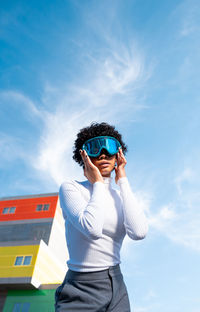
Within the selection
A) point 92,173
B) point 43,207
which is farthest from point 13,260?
point 92,173

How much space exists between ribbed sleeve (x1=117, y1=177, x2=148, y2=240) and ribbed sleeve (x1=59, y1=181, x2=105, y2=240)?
0.22 m

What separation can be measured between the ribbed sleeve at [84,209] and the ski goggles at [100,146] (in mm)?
415

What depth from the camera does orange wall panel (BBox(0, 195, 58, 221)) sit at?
90.4 ft

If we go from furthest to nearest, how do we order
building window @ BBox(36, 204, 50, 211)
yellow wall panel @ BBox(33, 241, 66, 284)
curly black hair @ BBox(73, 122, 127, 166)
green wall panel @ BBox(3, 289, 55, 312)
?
building window @ BBox(36, 204, 50, 211)
yellow wall panel @ BBox(33, 241, 66, 284)
green wall panel @ BBox(3, 289, 55, 312)
curly black hair @ BBox(73, 122, 127, 166)

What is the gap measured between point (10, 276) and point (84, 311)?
68.9 feet

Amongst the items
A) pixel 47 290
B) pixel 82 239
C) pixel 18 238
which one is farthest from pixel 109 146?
pixel 18 238

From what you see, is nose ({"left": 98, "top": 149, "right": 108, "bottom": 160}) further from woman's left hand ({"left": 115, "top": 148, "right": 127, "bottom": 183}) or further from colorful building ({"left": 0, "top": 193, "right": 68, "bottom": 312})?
colorful building ({"left": 0, "top": 193, "right": 68, "bottom": 312})

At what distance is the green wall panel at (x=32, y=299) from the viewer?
735 inches

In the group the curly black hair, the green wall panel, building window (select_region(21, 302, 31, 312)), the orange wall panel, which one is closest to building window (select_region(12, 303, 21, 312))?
the green wall panel

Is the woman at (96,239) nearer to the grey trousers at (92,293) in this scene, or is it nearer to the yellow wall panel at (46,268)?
the grey trousers at (92,293)

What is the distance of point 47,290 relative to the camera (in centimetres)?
1975

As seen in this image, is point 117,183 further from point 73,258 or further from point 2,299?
point 2,299

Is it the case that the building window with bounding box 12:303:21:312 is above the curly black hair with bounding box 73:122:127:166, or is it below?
below

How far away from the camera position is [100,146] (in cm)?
238
